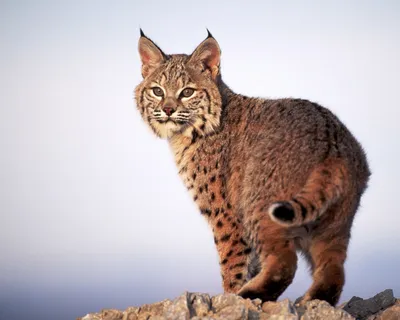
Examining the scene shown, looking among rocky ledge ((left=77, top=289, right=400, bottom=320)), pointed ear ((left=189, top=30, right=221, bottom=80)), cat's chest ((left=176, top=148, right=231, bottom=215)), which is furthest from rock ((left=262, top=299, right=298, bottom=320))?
pointed ear ((left=189, top=30, right=221, bottom=80))

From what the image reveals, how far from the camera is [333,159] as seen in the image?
8.61 metres

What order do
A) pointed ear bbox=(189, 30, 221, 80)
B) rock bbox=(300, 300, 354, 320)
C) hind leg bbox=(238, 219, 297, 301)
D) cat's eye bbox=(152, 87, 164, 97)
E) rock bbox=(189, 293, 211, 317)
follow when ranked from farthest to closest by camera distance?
pointed ear bbox=(189, 30, 221, 80), cat's eye bbox=(152, 87, 164, 97), hind leg bbox=(238, 219, 297, 301), rock bbox=(300, 300, 354, 320), rock bbox=(189, 293, 211, 317)

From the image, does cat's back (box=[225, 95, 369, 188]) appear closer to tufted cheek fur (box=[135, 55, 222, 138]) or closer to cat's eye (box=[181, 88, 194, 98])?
tufted cheek fur (box=[135, 55, 222, 138])

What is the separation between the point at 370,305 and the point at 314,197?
2.24 m

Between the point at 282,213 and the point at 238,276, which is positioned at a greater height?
the point at 238,276

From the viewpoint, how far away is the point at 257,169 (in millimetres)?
9234

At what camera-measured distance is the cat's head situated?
10562 mm

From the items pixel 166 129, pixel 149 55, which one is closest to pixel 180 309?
pixel 166 129

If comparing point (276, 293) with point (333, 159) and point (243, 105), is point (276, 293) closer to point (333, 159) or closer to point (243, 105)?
point (333, 159)

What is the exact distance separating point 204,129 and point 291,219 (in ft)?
10.1

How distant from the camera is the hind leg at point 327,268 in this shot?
331 inches

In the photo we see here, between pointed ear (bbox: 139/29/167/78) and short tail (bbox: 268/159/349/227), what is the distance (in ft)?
11.7

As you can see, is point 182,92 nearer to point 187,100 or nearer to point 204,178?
point 187,100

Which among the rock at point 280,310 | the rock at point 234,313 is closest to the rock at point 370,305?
the rock at point 280,310
